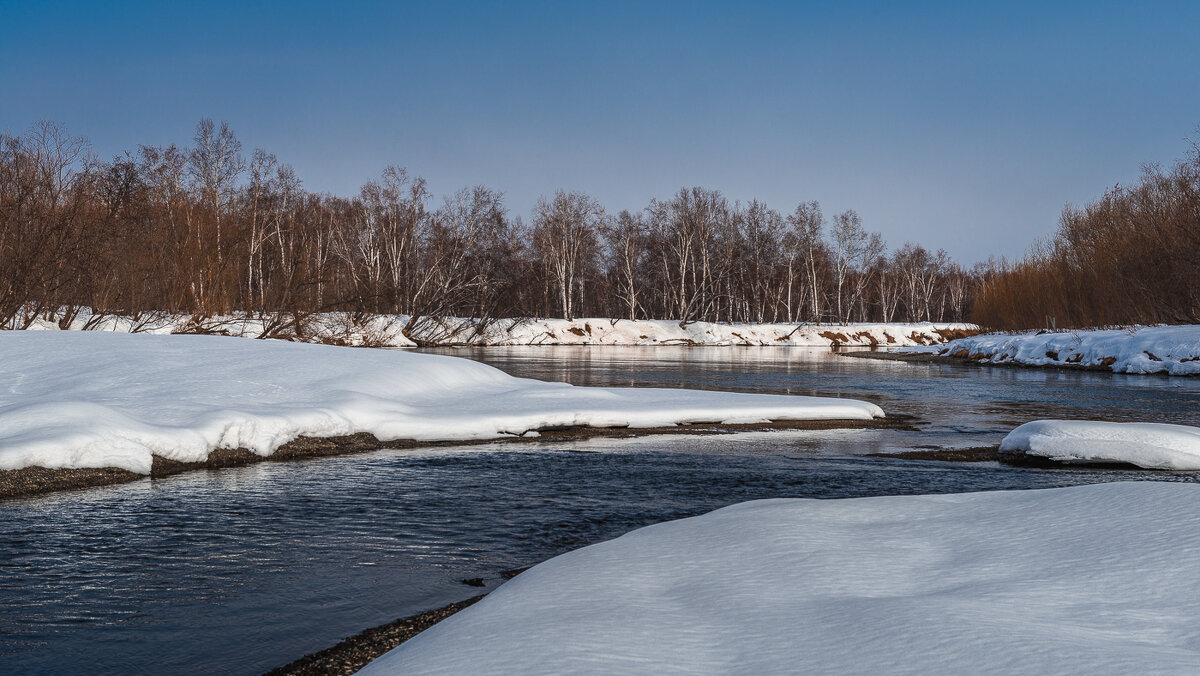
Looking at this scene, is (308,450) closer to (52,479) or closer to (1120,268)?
(52,479)

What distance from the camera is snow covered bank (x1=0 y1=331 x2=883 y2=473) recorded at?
8953 mm

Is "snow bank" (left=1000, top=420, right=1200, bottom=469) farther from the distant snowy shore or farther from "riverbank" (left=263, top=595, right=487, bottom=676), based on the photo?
the distant snowy shore

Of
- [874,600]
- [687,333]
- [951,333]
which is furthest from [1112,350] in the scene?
[951,333]

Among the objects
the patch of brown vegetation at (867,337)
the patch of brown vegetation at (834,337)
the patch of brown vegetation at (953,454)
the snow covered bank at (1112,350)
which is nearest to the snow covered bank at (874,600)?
the patch of brown vegetation at (953,454)

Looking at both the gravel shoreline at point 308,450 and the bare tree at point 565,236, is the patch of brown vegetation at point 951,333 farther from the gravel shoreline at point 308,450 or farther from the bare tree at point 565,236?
the gravel shoreline at point 308,450

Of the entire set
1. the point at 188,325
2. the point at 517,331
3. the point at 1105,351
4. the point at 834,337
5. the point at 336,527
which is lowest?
the point at 336,527

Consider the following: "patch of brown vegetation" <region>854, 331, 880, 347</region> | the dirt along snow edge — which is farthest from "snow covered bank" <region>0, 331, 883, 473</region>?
"patch of brown vegetation" <region>854, 331, 880, 347</region>

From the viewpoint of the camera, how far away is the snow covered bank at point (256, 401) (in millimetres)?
8953

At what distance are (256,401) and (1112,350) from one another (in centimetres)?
3153

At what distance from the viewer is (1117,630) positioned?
8.31 feet

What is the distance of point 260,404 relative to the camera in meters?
11.3

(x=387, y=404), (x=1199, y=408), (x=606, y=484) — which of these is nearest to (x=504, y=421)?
(x=387, y=404)

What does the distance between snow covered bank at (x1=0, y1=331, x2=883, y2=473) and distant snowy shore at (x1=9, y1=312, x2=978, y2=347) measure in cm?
1237

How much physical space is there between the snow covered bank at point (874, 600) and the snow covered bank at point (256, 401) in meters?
6.77
